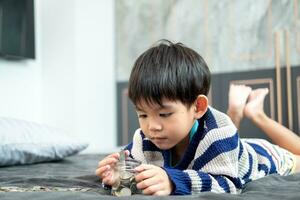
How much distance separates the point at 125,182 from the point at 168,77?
0.24 m

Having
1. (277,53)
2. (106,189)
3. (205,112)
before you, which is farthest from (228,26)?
(106,189)

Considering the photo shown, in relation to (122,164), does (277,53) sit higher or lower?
higher

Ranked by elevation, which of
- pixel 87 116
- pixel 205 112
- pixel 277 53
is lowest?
pixel 87 116

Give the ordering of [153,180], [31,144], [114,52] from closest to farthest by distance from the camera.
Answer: [153,180] < [31,144] < [114,52]

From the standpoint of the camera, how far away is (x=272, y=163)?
1.30 m

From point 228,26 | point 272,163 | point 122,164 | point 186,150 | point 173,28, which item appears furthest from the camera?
point 173,28

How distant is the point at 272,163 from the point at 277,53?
1562 mm

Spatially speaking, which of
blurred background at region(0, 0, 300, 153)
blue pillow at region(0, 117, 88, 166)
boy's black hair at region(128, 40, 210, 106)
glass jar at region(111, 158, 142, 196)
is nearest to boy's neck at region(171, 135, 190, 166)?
boy's black hair at region(128, 40, 210, 106)

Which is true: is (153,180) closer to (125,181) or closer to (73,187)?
(125,181)

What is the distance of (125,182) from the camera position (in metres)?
0.88

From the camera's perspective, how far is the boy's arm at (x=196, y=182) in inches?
35.2

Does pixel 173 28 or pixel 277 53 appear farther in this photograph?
pixel 173 28

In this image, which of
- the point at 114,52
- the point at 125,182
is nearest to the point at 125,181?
the point at 125,182

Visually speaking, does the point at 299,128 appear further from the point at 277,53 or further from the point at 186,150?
the point at 186,150
